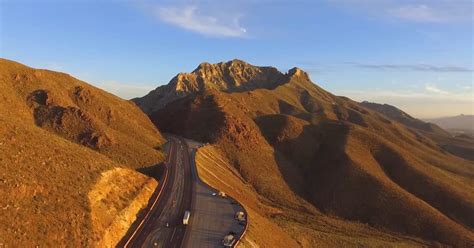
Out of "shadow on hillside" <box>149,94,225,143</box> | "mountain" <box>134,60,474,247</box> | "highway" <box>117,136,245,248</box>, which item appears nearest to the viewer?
"highway" <box>117,136,245,248</box>

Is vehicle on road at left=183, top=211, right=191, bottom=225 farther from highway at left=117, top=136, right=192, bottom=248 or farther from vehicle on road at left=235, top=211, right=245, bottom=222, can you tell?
vehicle on road at left=235, top=211, right=245, bottom=222

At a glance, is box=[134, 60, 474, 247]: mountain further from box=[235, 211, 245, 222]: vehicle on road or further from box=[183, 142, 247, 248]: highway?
box=[235, 211, 245, 222]: vehicle on road

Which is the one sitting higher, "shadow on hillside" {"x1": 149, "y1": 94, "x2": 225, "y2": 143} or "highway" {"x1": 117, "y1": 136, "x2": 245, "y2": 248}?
"shadow on hillside" {"x1": 149, "y1": 94, "x2": 225, "y2": 143}

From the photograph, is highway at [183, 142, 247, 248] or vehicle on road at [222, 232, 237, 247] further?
highway at [183, 142, 247, 248]

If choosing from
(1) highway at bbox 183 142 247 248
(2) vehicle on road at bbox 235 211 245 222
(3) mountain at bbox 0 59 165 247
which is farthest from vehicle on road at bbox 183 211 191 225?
(2) vehicle on road at bbox 235 211 245 222

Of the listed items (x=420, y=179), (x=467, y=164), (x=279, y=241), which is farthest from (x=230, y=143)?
(x=467, y=164)

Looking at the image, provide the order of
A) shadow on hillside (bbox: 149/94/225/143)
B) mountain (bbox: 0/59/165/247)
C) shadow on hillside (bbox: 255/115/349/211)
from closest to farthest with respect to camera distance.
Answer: mountain (bbox: 0/59/165/247), shadow on hillside (bbox: 255/115/349/211), shadow on hillside (bbox: 149/94/225/143)

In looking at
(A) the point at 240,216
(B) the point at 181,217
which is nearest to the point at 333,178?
(A) the point at 240,216
